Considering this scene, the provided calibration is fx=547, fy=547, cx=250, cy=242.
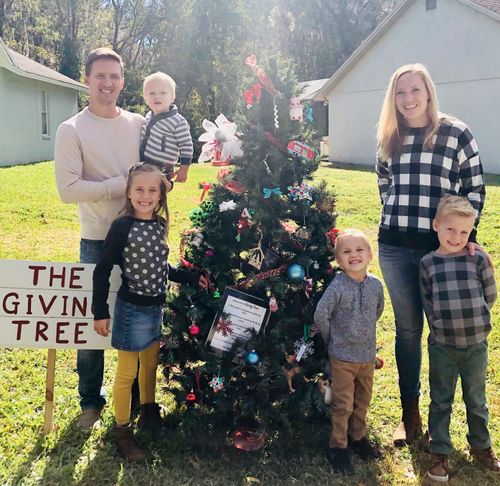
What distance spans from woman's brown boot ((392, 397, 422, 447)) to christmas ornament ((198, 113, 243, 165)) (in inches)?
71.8

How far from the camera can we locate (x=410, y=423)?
3.35 metres

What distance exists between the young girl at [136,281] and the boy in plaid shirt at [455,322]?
1.29m

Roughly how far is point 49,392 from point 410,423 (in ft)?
7.17

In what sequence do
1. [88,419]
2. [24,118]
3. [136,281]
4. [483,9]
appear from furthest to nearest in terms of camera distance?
[24,118], [483,9], [88,419], [136,281]

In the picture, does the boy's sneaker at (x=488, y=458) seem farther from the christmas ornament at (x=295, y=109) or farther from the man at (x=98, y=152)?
the man at (x=98, y=152)

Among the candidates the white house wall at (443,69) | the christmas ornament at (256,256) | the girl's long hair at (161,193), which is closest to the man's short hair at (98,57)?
the girl's long hair at (161,193)

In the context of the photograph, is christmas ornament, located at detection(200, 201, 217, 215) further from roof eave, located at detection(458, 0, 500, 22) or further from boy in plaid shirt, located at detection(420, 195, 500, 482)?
roof eave, located at detection(458, 0, 500, 22)

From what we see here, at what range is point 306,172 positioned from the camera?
314cm

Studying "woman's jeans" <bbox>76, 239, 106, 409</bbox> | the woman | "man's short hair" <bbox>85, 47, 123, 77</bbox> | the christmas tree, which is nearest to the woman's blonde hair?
the woman

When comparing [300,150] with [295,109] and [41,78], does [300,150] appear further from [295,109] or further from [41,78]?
[41,78]

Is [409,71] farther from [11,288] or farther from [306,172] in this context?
[11,288]

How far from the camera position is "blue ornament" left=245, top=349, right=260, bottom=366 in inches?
117

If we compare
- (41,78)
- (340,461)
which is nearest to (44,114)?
(41,78)

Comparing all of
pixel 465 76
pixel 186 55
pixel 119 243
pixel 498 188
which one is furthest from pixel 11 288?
pixel 186 55
